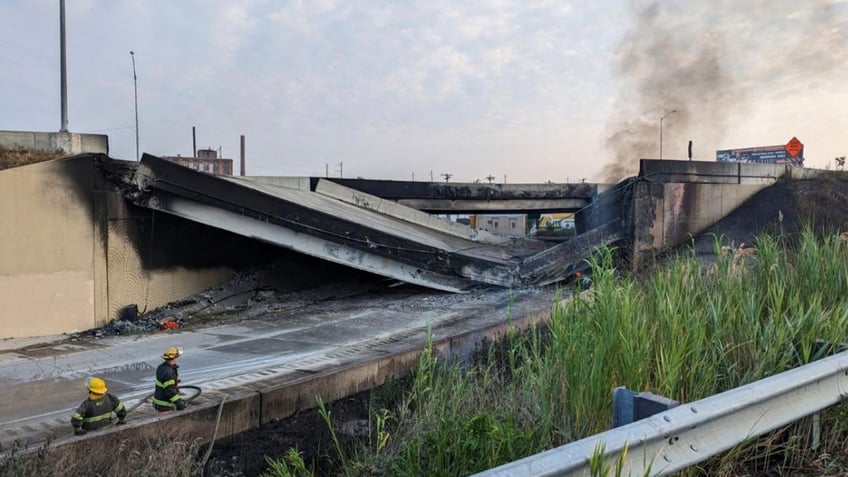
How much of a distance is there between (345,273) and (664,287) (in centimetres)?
1232

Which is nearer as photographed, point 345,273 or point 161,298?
point 161,298

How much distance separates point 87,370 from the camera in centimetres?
714

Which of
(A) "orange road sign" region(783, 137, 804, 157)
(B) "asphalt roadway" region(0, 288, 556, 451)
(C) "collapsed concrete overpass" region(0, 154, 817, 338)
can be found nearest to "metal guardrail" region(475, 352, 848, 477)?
(B) "asphalt roadway" region(0, 288, 556, 451)

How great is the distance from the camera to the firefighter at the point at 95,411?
4590 mm

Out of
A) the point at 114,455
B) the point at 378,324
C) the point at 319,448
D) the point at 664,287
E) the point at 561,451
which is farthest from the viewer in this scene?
the point at 378,324

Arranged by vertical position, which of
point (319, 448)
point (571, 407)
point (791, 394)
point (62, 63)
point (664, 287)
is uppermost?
point (62, 63)

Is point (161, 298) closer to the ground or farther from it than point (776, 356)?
closer to the ground

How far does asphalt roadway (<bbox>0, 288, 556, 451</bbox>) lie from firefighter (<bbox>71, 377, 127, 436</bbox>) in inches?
8.9

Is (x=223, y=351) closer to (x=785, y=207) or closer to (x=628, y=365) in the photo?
(x=628, y=365)

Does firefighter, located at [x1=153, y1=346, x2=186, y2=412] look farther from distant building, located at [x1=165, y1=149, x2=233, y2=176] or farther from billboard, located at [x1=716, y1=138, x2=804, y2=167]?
billboard, located at [x1=716, y1=138, x2=804, y2=167]

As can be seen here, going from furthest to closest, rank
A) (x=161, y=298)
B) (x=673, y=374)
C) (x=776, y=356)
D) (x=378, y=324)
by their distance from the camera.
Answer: (x=161, y=298) → (x=378, y=324) → (x=776, y=356) → (x=673, y=374)

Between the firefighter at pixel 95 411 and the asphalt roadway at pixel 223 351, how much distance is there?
23 cm

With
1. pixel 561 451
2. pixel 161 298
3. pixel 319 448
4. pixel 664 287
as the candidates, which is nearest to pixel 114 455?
pixel 319 448

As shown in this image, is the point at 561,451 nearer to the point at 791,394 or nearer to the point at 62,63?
the point at 791,394
